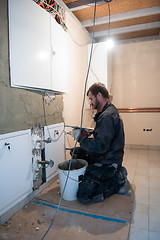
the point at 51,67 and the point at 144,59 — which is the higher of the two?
the point at 144,59

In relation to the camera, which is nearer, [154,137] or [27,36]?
[27,36]

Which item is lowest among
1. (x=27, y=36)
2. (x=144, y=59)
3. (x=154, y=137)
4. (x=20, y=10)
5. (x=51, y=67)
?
(x=154, y=137)

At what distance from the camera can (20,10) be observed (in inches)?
51.6

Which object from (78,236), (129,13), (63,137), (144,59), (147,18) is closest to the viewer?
(78,236)

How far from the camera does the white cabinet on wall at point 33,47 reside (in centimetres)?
129

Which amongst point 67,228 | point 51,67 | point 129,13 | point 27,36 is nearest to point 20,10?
point 27,36

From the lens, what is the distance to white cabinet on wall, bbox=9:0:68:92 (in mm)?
1292

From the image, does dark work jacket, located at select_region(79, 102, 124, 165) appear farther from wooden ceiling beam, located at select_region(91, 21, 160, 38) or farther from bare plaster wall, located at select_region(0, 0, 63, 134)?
wooden ceiling beam, located at select_region(91, 21, 160, 38)

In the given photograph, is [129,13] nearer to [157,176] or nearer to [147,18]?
[147,18]

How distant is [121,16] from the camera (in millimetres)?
2555

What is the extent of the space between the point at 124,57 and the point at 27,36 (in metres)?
2.53

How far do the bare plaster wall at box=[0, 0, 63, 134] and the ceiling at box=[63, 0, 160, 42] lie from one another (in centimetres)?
124

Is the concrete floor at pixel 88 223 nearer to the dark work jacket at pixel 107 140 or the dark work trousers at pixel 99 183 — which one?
the dark work trousers at pixel 99 183

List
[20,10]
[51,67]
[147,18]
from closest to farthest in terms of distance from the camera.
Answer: [20,10] < [51,67] < [147,18]
